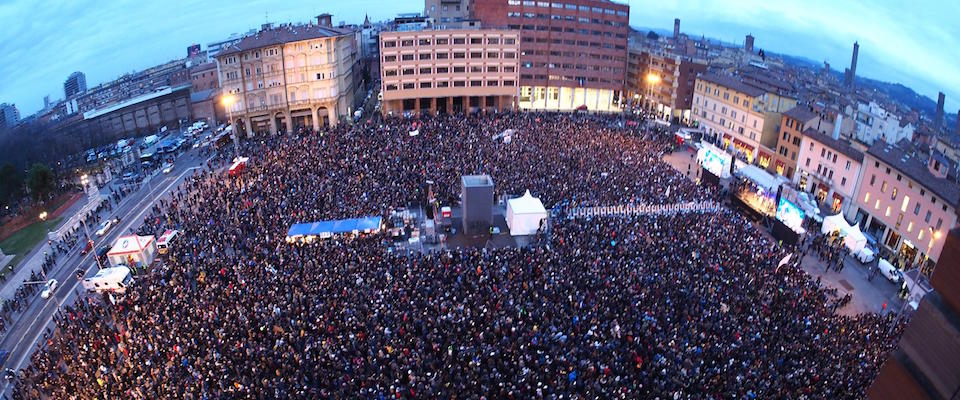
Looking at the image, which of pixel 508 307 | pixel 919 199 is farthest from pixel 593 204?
pixel 919 199

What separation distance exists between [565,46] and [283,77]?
34.1 metres

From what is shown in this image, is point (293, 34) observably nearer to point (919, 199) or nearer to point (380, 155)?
point (380, 155)

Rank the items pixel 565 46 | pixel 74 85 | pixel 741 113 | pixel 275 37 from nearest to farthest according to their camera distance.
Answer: pixel 741 113, pixel 275 37, pixel 565 46, pixel 74 85

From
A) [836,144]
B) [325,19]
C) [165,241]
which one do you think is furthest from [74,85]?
[836,144]

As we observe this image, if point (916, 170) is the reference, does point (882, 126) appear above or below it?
below

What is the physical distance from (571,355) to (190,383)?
12918 millimetres

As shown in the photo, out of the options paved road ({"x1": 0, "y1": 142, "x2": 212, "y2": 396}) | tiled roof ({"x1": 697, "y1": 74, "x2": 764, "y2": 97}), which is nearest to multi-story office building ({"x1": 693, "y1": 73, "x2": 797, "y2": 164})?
tiled roof ({"x1": 697, "y1": 74, "x2": 764, "y2": 97})

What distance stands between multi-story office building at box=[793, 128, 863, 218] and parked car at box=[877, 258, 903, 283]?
10.0 meters

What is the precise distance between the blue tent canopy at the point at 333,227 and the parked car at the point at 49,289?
11671 mm

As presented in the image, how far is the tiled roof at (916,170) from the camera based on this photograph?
2875 centimetres

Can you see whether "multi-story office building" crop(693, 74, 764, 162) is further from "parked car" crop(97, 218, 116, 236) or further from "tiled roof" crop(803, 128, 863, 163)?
"parked car" crop(97, 218, 116, 236)

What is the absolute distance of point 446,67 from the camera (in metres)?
59.8

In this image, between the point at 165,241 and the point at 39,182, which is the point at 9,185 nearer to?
the point at 39,182

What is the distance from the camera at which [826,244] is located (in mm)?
30141
